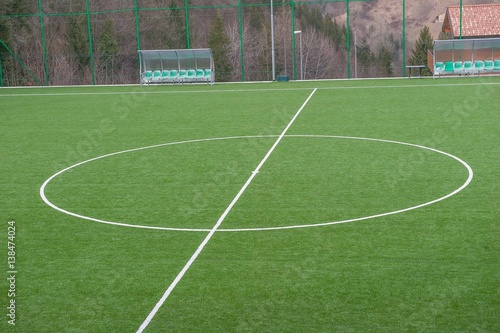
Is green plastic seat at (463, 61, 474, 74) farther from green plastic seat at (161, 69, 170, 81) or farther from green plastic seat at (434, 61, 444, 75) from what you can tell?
green plastic seat at (161, 69, 170, 81)

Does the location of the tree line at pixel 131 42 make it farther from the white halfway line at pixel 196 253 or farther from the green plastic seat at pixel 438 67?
the white halfway line at pixel 196 253

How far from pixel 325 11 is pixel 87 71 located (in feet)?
63.3

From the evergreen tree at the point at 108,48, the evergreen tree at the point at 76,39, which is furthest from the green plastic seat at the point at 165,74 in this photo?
the evergreen tree at the point at 76,39

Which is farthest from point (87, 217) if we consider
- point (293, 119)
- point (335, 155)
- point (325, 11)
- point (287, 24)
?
point (325, 11)

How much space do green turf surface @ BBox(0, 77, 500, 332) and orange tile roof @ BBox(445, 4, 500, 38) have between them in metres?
22.5

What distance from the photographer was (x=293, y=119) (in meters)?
19.8

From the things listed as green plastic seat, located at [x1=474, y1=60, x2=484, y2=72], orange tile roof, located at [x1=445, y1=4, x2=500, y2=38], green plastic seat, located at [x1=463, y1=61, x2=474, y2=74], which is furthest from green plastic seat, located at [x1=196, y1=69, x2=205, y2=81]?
orange tile roof, located at [x1=445, y1=4, x2=500, y2=38]

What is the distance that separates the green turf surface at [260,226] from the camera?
6.85 m

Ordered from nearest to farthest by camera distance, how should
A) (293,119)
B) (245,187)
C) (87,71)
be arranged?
1. (245,187)
2. (293,119)
3. (87,71)

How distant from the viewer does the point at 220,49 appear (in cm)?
3906

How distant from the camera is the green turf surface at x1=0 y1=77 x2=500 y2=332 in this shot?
685 centimetres

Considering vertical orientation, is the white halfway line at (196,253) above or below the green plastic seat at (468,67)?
below

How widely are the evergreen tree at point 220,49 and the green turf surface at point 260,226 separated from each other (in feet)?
56.4

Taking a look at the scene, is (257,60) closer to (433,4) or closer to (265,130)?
(265,130)
